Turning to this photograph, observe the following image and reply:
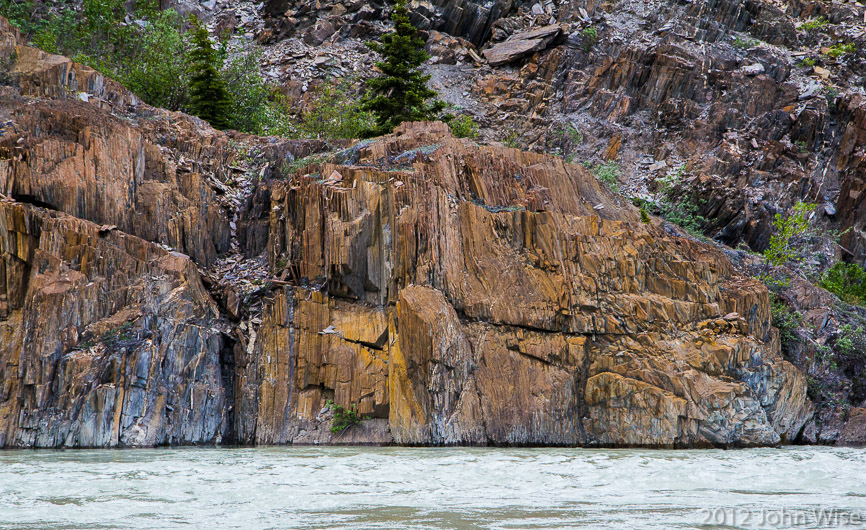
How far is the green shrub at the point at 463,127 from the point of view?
40.3m

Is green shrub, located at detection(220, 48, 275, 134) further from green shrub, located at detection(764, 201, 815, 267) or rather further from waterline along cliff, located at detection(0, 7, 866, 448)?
green shrub, located at detection(764, 201, 815, 267)

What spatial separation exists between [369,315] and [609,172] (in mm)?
21707

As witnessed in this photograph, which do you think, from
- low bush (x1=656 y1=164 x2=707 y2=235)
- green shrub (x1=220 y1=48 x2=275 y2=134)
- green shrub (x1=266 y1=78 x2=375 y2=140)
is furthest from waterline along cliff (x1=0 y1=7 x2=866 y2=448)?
green shrub (x1=220 y1=48 x2=275 y2=134)

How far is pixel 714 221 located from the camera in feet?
126

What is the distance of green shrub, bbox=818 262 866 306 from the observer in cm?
3631

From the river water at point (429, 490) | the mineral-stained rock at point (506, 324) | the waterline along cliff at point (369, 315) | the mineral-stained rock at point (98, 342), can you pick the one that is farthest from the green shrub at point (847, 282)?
the mineral-stained rock at point (98, 342)

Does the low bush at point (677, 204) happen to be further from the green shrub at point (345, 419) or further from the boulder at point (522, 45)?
the green shrub at point (345, 419)

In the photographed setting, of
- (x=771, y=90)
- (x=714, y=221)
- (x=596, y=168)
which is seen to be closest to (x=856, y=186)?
(x=771, y=90)

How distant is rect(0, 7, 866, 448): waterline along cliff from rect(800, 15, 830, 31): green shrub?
3219 centimetres

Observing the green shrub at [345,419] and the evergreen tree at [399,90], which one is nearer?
the green shrub at [345,419]

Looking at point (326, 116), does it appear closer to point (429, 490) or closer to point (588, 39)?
point (588, 39)

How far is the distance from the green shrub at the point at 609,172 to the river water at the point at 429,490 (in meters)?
21.4

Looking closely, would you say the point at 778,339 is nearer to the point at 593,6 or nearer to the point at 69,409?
the point at 69,409

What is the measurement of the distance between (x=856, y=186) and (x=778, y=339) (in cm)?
2187
